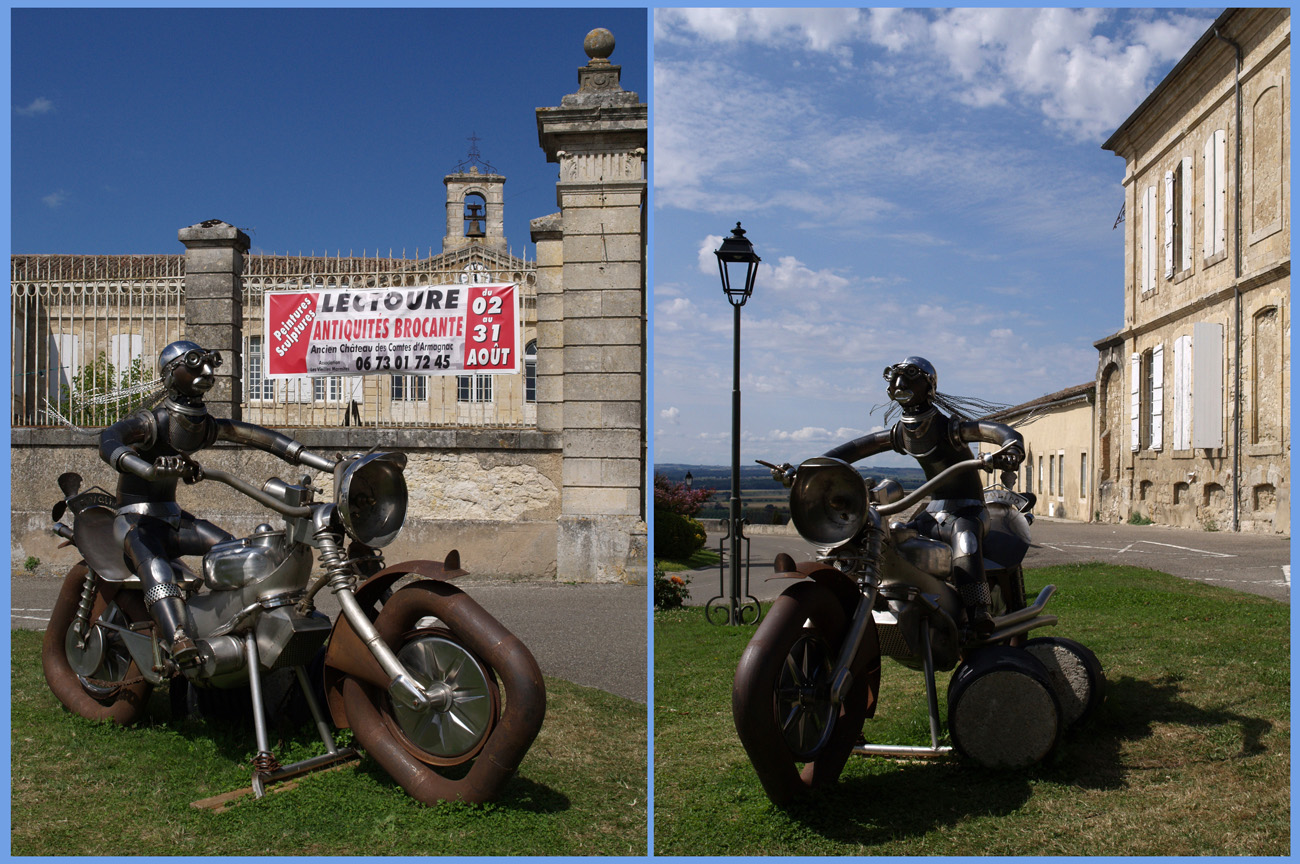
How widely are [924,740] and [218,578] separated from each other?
289cm

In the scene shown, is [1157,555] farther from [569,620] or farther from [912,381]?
[912,381]

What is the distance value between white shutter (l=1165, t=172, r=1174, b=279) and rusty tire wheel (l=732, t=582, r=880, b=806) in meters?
19.3

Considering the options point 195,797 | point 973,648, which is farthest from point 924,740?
point 195,797

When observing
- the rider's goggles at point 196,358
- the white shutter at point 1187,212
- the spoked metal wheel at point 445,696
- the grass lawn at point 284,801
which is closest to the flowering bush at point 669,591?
the grass lawn at point 284,801

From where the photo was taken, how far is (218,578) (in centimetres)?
372

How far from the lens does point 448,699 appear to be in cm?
314

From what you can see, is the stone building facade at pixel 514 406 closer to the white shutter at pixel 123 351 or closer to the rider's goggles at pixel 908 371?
the white shutter at pixel 123 351

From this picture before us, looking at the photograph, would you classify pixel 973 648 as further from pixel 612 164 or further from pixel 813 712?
pixel 612 164

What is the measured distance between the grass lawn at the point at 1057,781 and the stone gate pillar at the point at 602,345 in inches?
149

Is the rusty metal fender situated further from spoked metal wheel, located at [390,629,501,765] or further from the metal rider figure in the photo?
the metal rider figure

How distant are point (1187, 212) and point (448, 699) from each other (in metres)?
20.0

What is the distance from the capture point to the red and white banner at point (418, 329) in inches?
373

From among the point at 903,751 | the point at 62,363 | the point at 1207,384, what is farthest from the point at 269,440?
the point at 1207,384

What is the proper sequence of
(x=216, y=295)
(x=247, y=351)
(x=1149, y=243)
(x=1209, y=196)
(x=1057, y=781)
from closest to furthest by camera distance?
(x=1057, y=781)
(x=216, y=295)
(x=247, y=351)
(x=1209, y=196)
(x=1149, y=243)
